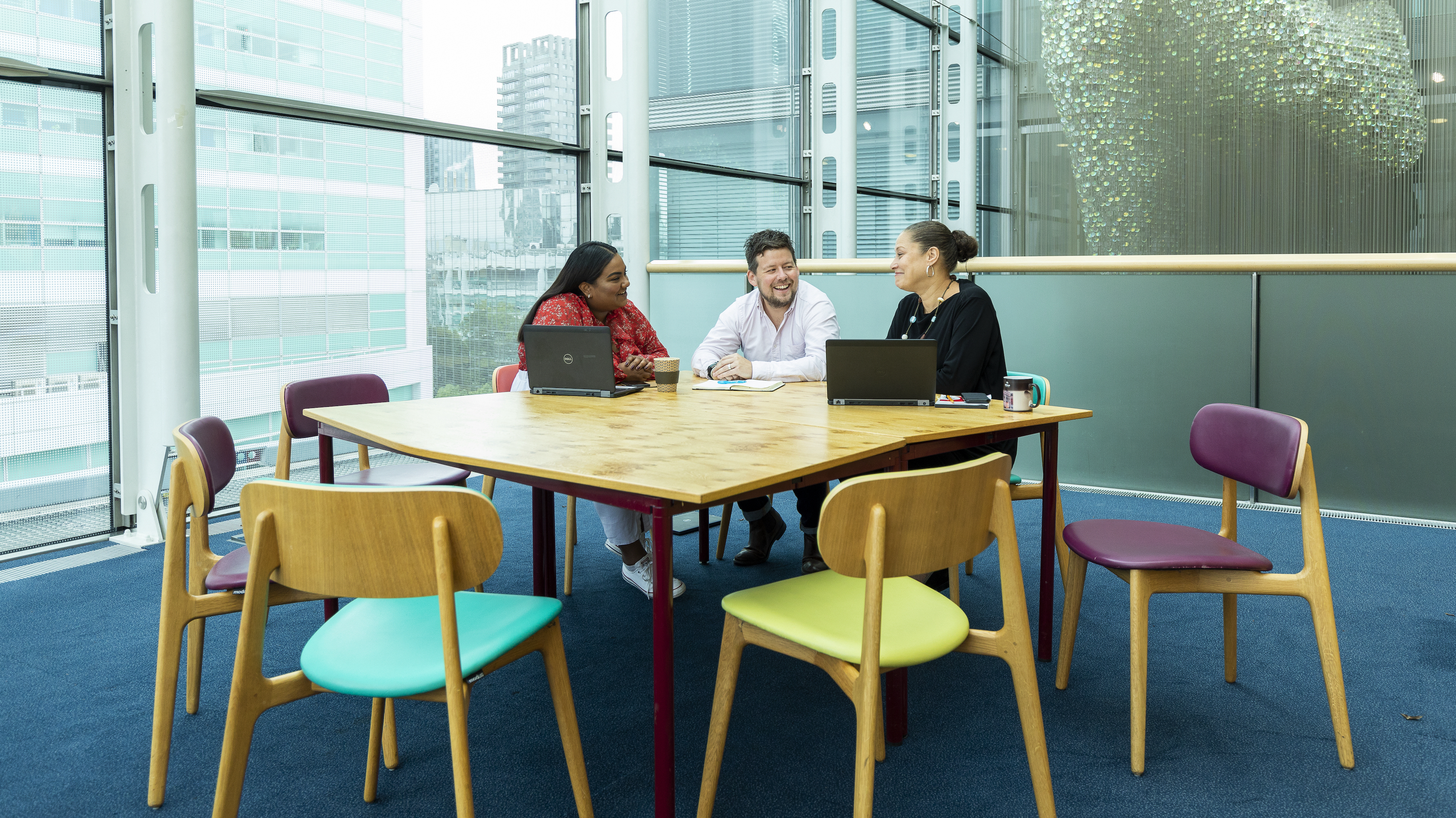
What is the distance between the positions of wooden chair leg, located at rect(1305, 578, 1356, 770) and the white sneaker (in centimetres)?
175

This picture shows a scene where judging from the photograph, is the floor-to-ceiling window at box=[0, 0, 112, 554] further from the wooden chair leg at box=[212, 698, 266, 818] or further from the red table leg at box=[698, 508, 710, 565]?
the wooden chair leg at box=[212, 698, 266, 818]

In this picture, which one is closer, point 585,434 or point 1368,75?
point 585,434

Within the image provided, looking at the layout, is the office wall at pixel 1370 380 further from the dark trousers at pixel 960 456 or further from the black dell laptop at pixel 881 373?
the black dell laptop at pixel 881 373

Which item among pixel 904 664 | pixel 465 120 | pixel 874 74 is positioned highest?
pixel 874 74

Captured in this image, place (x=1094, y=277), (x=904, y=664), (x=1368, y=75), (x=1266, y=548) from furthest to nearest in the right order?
(x=1368, y=75) < (x=1094, y=277) < (x=1266, y=548) < (x=904, y=664)

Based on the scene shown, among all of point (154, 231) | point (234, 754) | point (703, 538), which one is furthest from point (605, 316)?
point (234, 754)

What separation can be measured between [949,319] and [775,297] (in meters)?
0.72

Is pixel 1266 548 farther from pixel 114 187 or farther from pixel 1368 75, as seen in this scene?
pixel 114 187

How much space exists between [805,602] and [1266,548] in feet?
8.68

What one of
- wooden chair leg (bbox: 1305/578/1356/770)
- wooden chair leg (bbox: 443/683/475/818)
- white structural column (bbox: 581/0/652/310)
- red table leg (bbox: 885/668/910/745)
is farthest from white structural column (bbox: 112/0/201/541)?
wooden chair leg (bbox: 1305/578/1356/770)

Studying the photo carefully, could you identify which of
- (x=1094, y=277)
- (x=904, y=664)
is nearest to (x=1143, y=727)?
(x=904, y=664)

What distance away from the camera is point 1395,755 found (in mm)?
1994

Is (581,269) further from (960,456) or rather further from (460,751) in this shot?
(460,751)

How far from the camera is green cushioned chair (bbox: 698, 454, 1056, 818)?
144 centimetres
